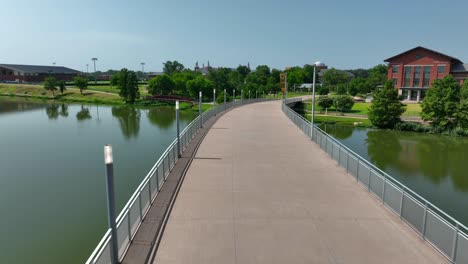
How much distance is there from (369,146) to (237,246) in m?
38.0

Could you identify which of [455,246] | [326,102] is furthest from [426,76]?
[455,246]

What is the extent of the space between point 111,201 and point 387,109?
2182 inches

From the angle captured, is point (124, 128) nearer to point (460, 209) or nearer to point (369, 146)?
point (369, 146)

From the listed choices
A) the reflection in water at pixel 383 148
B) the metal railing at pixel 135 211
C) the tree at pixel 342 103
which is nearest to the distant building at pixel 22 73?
the tree at pixel 342 103

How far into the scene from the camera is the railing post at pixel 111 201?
639cm

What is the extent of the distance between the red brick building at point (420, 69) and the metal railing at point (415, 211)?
73745 mm

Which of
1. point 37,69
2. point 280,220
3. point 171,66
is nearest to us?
point 280,220

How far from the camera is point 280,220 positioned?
31.8 feet

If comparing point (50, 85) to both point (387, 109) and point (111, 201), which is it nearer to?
point (387, 109)

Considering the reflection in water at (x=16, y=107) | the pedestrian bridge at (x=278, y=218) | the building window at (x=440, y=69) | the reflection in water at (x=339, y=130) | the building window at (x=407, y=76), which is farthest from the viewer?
the building window at (x=407, y=76)

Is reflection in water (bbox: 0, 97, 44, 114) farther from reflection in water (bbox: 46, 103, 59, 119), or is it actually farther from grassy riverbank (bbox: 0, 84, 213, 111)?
grassy riverbank (bbox: 0, 84, 213, 111)

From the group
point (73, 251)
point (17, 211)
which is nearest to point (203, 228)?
point (73, 251)

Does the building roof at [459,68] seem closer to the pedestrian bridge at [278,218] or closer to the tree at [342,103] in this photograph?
the tree at [342,103]

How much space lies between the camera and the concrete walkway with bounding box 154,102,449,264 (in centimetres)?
791
